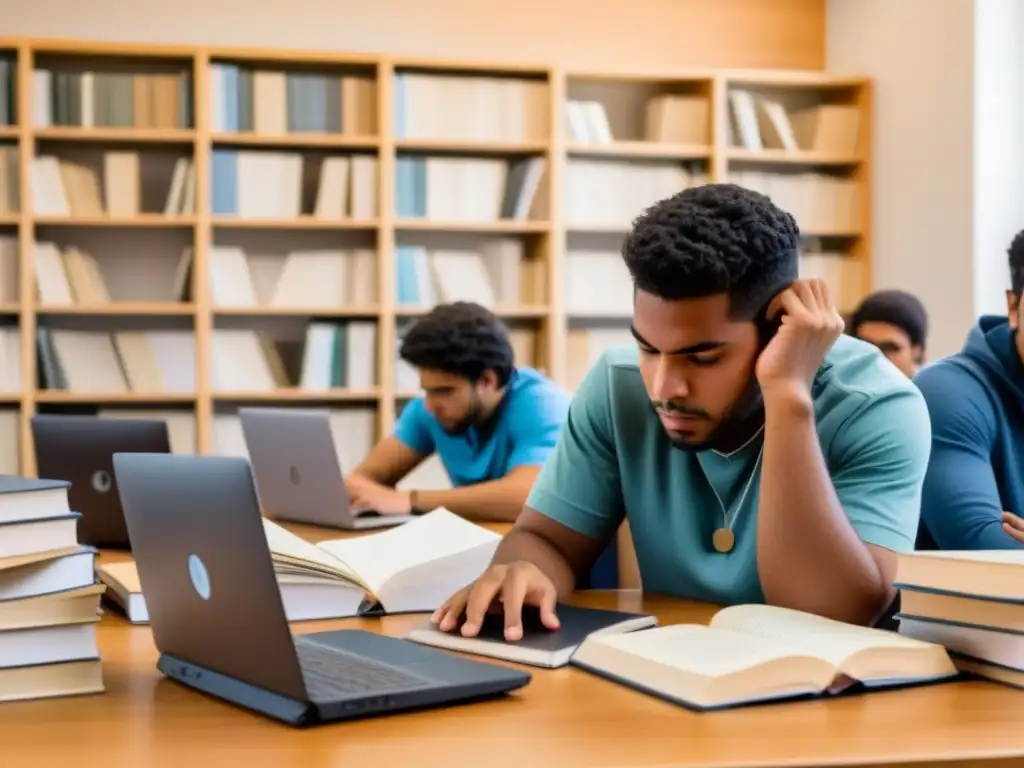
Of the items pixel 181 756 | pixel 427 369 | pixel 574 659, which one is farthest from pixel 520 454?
pixel 181 756

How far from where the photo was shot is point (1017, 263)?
2.08 m

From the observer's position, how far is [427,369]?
3.21 meters

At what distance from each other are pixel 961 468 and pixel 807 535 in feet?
2.21

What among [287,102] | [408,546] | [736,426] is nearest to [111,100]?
[287,102]

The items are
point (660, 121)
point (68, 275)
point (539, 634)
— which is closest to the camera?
point (539, 634)

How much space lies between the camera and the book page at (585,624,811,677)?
108 cm

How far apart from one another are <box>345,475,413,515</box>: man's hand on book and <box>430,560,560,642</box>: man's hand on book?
1.43 m

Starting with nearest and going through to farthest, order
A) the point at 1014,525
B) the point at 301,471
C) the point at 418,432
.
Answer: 1. the point at 1014,525
2. the point at 301,471
3. the point at 418,432

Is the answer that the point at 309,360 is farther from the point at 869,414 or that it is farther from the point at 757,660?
the point at 757,660

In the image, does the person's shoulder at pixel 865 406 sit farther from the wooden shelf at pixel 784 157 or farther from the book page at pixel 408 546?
the wooden shelf at pixel 784 157

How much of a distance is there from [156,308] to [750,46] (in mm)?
2464

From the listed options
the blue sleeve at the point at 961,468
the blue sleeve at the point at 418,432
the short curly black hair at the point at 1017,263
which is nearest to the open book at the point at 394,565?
the blue sleeve at the point at 961,468

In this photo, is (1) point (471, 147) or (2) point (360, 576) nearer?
(2) point (360, 576)

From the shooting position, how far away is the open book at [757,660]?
3.51 feet
